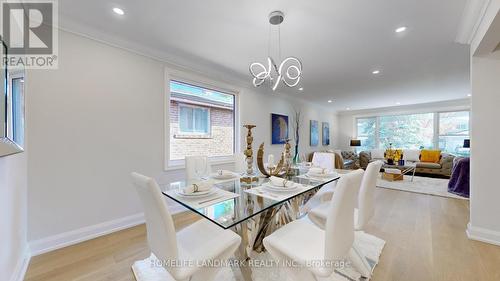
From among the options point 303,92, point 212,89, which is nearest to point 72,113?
point 212,89

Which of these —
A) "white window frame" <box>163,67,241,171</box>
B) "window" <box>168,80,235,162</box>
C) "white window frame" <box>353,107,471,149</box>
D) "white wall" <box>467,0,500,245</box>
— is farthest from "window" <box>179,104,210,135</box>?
"white window frame" <box>353,107,471,149</box>

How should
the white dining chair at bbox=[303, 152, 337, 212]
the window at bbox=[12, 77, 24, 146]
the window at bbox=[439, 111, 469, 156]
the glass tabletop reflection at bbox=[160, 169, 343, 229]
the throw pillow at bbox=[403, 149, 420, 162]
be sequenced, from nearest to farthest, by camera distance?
1. the glass tabletop reflection at bbox=[160, 169, 343, 229]
2. the window at bbox=[12, 77, 24, 146]
3. the white dining chair at bbox=[303, 152, 337, 212]
4. the window at bbox=[439, 111, 469, 156]
5. the throw pillow at bbox=[403, 149, 420, 162]

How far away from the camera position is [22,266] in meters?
1.62

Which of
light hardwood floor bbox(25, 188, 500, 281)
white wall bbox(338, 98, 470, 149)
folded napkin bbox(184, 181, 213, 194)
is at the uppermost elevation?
white wall bbox(338, 98, 470, 149)

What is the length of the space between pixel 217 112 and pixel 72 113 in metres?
2.10

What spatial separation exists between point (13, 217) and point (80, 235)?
2.54 feet

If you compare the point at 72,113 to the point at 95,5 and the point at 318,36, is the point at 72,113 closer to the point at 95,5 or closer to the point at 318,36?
the point at 95,5

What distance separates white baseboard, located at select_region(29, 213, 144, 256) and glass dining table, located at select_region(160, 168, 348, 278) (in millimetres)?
1135

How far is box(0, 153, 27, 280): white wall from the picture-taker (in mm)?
1271

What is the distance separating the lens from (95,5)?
181 cm

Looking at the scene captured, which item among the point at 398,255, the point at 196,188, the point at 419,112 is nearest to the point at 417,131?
the point at 419,112

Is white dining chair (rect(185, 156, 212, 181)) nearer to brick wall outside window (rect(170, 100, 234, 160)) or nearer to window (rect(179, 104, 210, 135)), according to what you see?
brick wall outside window (rect(170, 100, 234, 160))

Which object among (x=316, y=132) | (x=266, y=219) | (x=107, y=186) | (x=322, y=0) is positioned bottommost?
(x=266, y=219)

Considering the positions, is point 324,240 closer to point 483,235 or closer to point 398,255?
point 398,255
